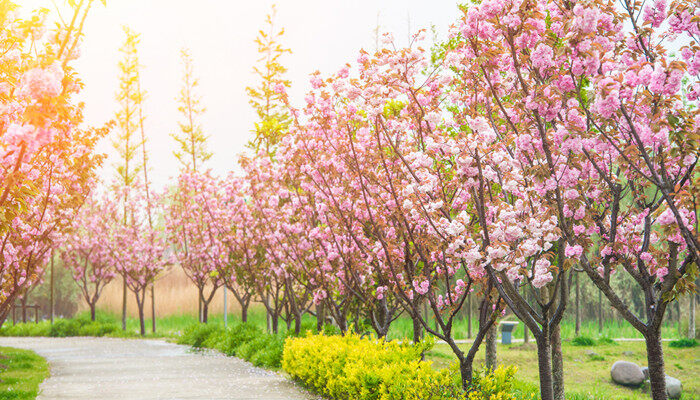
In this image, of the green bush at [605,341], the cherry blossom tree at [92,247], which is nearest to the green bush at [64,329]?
the cherry blossom tree at [92,247]

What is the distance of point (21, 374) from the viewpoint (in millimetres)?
11141

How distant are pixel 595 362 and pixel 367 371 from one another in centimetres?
1062

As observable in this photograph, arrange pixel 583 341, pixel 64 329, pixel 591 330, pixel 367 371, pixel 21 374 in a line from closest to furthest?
1. pixel 367 371
2. pixel 21 374
3. pixel 583 341
4. pixel 591 330
5. pixel 64 329

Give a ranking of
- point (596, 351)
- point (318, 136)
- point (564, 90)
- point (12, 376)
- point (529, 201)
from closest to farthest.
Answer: point (564, 90) < point (529, 201) < point (318, 136) < point (12, 376) < point (596, 351)

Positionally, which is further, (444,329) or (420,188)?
(444,329)

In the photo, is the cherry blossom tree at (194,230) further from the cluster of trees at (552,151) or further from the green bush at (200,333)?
the cluster of trees at (552,151)

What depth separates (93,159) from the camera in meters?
9.88

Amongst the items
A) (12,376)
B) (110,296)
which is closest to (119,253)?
(110,296)

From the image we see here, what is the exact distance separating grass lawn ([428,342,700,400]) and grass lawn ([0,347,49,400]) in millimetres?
7522

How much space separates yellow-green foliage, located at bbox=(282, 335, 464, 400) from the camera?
6.18 meters

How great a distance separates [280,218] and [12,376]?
17.2ft

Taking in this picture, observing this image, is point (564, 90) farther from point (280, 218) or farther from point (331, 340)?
point (280, 218)

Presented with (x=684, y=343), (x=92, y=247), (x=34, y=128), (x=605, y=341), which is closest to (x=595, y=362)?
(x=605, y=341)

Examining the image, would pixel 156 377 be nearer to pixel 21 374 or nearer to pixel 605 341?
pixel 21 374
